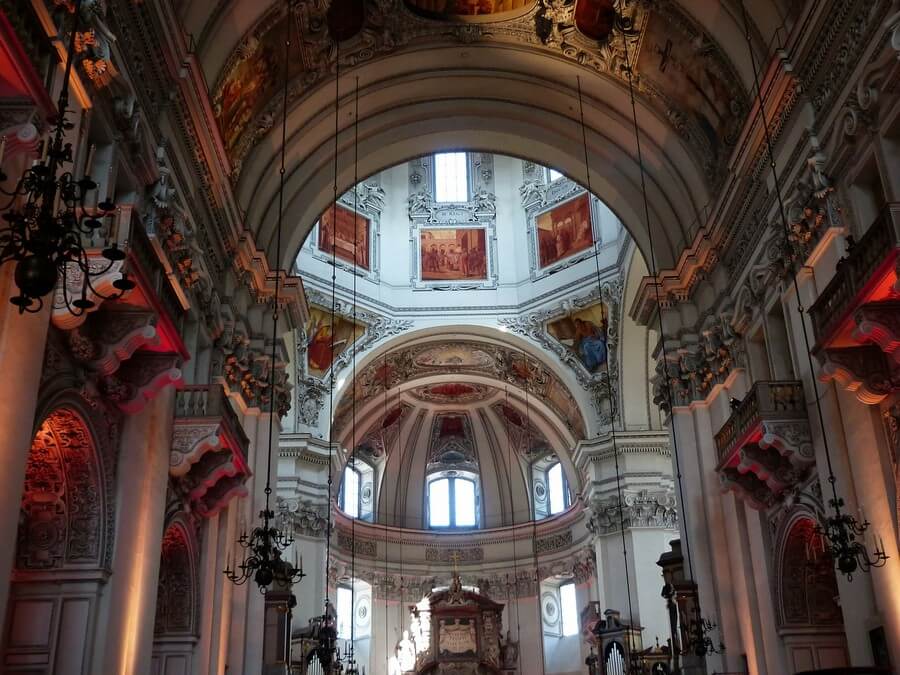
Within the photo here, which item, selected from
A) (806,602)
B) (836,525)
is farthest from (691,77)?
(836,525)

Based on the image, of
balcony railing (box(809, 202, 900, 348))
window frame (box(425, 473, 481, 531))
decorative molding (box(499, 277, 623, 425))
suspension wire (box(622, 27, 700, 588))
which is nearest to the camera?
balcony railing (box(809, 202, 900, 348))

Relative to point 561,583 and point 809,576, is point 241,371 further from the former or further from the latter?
point 561,583

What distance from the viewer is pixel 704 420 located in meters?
16.0

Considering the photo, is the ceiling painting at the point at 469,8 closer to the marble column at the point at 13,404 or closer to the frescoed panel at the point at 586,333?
the marble column at the point at 13,404

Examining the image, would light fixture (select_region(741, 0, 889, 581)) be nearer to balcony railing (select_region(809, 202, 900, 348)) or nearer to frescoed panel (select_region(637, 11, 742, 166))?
balcony railing (select_region(809, 202, 900, 348))

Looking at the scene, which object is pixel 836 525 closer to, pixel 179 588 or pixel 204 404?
pixel 204 404

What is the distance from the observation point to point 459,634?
28125 millimetres

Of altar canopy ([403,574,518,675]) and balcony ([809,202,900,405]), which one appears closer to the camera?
balcony ([809,202,900,405])

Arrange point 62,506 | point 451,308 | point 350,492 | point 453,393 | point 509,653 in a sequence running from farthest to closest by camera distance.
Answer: point 350,492, point 453,393, point 509,653, point 451,308, point 62,506

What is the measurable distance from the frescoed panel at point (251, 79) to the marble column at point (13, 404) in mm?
6853

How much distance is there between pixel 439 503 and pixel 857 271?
25.2 meters

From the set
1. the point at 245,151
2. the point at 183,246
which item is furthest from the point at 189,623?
the point at 245,151

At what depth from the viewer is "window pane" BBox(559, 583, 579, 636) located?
3012cm

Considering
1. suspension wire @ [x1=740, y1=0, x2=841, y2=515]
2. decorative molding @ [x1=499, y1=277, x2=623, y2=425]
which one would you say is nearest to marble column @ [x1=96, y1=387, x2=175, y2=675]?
suspension wire @ [x1=740, y1=0, x2=841, y2=515]
